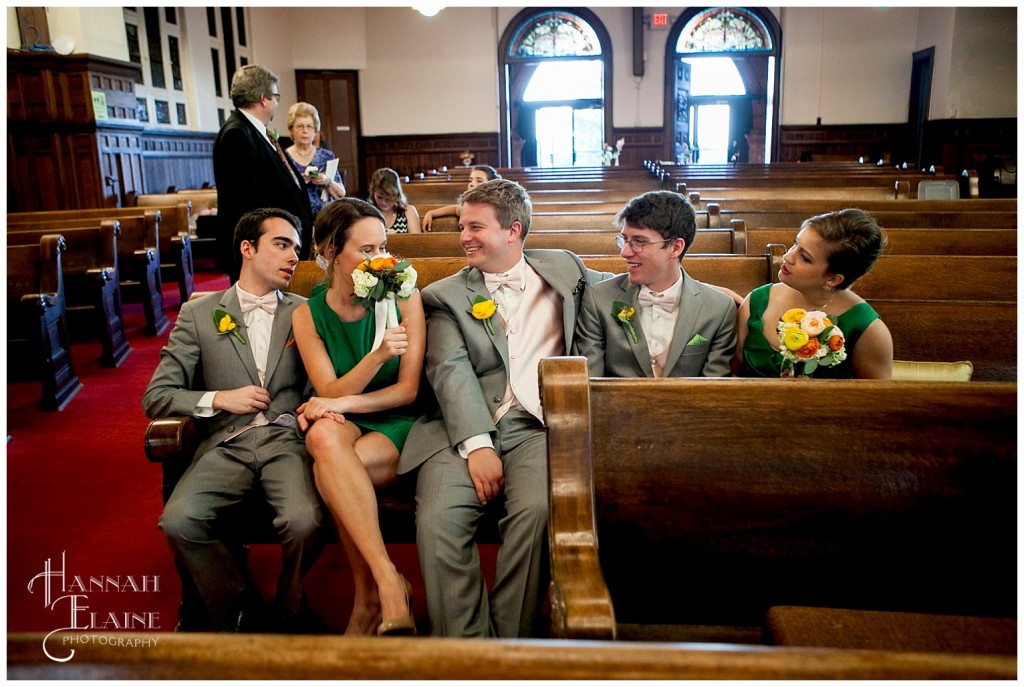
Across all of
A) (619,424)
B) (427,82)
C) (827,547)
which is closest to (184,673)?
(619,424)

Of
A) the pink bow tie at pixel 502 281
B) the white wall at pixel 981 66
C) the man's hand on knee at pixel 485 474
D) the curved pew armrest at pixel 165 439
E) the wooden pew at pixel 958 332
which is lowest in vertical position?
the man's hand on knee at pixel 485 474

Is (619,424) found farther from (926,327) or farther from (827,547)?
(926,327)

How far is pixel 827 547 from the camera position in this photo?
4.19ft

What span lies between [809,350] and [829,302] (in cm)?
47

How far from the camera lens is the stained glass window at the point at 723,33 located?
42.4 feet

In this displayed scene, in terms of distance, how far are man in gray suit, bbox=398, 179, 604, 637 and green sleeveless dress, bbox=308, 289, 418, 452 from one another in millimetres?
98

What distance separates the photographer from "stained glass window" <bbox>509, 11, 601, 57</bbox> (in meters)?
13.3

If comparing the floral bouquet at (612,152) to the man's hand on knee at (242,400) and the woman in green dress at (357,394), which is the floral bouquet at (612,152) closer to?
the woman in green dress at (357,394)

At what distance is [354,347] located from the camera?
212cm

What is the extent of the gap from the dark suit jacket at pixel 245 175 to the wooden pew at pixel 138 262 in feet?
7.63

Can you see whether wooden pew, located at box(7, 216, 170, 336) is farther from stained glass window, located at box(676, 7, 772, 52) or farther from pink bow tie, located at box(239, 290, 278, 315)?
stained glass window, located at box(676, 7, 772, 52)

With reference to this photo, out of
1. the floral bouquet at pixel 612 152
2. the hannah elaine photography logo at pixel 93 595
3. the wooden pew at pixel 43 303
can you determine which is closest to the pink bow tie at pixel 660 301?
the hannah elaine photography logo at pixel 93 595

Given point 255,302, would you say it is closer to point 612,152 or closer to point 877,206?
point 877,206

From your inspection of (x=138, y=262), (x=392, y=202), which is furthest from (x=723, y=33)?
(x=138, y=262)
